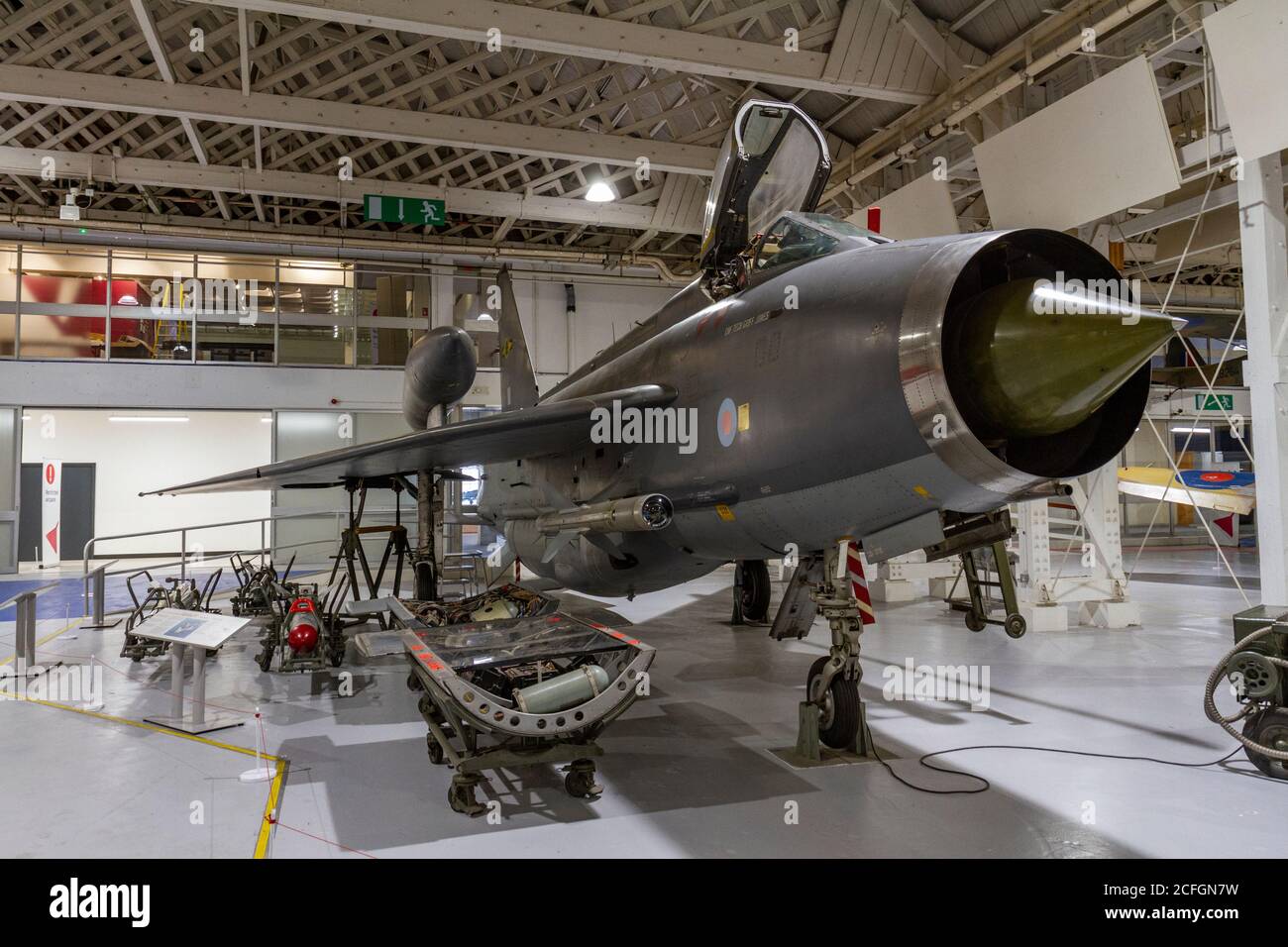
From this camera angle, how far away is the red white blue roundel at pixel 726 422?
4.46 m

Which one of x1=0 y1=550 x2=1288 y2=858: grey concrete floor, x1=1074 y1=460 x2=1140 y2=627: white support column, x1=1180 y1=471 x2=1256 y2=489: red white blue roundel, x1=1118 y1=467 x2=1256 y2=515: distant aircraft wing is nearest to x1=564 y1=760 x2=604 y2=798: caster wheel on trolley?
x1=0 y1=550 x2=1288 y2=858: grey concrete floor

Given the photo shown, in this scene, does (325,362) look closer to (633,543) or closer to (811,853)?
(633,543)

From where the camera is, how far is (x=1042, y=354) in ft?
9.80

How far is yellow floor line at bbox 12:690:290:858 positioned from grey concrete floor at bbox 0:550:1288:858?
46 millimetres

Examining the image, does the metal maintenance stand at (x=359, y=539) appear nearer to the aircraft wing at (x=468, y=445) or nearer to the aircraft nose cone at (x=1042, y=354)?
the aircraft wing at (x=468, y=445)

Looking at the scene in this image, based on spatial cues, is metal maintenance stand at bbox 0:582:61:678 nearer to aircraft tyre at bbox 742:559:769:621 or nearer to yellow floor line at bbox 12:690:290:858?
yellow floor line at bbox 12:690:290:858

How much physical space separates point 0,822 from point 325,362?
639 inches

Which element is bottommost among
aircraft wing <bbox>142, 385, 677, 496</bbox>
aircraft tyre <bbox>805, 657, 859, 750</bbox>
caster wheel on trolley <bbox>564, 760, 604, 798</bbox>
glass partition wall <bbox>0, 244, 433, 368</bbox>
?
caster wheel on trolley <bbox>564, 760, 604, 798</bbox>

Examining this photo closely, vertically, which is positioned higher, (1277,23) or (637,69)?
(637,69)

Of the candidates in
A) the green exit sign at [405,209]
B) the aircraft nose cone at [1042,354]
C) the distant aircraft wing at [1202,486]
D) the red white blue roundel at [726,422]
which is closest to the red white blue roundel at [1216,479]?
the distant aircraft wing at [1202,486]

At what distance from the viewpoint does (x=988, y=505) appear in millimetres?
3650

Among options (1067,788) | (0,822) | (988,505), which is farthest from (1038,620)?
(0,822)

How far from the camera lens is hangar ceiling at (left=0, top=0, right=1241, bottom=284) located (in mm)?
9250

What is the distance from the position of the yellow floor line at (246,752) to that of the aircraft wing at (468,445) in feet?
7.25
